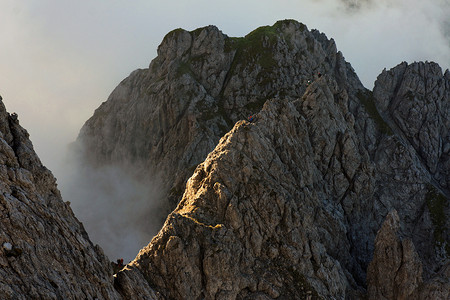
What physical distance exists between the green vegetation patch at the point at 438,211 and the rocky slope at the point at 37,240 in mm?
104341

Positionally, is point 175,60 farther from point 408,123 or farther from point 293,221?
point 293,221

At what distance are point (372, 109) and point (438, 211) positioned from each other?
46.6 m

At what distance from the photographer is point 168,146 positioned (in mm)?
157250

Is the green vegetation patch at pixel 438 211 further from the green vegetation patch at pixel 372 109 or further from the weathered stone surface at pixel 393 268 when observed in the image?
the weathered stone surface at pixel 393 268

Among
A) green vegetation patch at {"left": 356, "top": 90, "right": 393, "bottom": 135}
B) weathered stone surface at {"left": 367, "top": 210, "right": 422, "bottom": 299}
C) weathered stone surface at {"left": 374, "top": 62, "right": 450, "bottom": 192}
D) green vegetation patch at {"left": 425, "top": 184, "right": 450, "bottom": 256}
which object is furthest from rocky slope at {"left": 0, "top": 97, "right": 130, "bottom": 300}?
weathered stone surface at {"left": 374, "top": 62, "right": 450, "bottom": 192}

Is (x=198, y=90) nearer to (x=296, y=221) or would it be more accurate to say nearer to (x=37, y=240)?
(x=296, y=221)

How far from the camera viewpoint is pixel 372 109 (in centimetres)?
15375

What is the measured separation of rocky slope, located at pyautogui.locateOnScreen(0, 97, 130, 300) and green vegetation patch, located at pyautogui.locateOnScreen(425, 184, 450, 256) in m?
104

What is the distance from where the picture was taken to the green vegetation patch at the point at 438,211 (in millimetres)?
118500

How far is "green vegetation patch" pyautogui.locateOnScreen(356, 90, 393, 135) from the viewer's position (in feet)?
476

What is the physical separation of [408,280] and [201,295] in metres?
46.4

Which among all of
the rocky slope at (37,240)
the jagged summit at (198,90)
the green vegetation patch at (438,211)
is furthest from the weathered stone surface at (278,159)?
the rocky slope at (37,240)

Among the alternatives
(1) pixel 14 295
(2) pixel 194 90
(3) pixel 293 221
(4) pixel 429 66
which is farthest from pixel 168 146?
(1) pixel 14 295

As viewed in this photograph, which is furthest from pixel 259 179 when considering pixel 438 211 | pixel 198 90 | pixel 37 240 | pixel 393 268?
pixel 198 90
